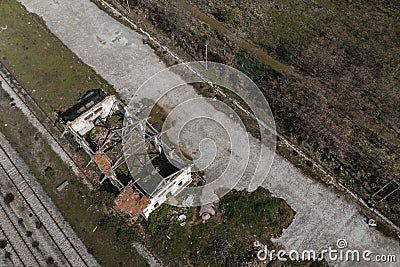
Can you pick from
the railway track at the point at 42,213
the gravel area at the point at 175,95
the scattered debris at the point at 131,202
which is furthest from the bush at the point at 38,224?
the gravel area at the point at 175,95

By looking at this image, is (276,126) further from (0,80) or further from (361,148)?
(0,80)

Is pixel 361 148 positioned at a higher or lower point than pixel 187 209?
lower

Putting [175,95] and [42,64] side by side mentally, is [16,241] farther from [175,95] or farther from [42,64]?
[42,64]

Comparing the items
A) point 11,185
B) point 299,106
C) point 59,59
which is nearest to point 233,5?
point 299,106

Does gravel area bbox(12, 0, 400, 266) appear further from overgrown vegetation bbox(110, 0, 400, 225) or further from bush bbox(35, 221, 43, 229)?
bush bbox(35, 221, 43, 229)

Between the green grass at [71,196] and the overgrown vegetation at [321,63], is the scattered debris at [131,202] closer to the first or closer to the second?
the green grass at [71,196]

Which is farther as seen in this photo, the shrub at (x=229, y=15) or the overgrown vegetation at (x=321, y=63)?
the shrub at (x=229, y=15)

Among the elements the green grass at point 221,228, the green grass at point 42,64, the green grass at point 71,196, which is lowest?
the green grass at point 221,228
